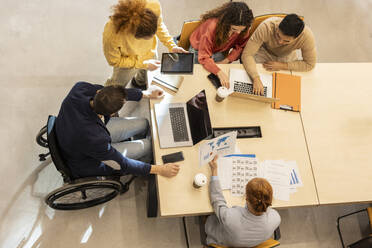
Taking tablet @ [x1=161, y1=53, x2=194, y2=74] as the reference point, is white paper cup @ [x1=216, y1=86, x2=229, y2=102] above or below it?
below

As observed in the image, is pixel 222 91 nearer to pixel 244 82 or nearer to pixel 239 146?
pixel 244 82

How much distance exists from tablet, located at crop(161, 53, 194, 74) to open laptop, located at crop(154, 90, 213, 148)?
0.71ft

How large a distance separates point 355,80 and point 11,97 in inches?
114

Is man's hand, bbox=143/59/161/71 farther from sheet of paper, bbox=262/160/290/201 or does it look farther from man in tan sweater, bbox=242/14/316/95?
sheet of paper, bbox=262/160/290/201

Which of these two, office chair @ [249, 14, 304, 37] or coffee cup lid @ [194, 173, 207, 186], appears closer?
coffee cup lid @ [194, 173, 207, 186]

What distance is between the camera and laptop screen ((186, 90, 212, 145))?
1728 mm

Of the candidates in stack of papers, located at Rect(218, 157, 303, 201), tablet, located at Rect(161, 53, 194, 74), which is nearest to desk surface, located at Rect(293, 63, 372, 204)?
stack of papers, located at Rect(218, 157, 303, 201)

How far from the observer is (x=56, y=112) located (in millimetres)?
2521

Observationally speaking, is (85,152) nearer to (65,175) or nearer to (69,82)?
(65,175)

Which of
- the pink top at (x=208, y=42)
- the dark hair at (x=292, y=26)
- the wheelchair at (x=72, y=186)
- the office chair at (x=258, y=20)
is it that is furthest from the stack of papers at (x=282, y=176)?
the office chair at (x=258, y=20)

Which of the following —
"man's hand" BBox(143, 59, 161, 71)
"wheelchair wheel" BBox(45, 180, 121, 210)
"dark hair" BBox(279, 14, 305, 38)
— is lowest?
"wheelchair wheel" BBox(45, 180, 121, 210)

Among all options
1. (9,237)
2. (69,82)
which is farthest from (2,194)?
(69,82)

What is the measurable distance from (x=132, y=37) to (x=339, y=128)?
1567 millimetres

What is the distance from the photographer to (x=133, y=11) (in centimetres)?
167
